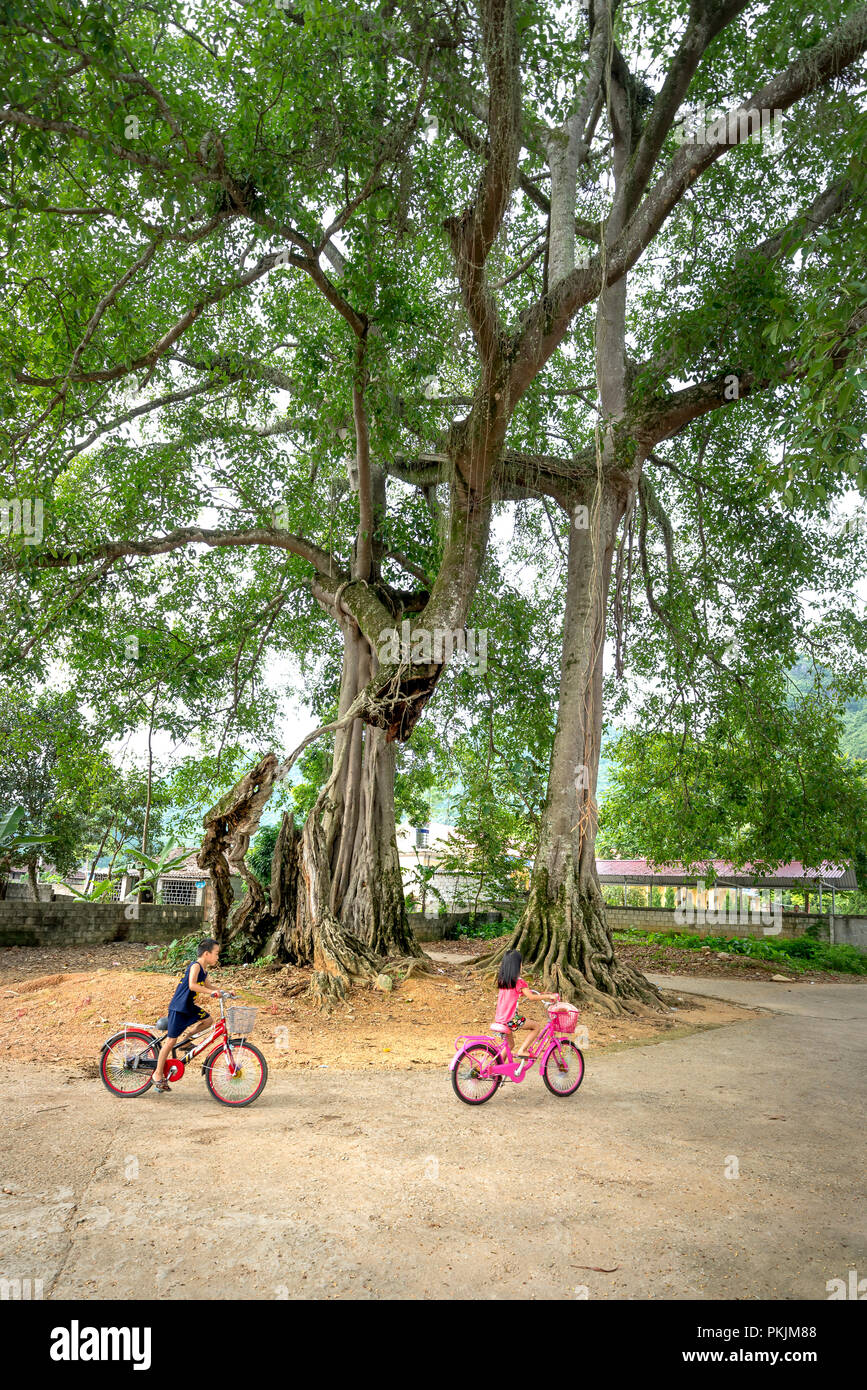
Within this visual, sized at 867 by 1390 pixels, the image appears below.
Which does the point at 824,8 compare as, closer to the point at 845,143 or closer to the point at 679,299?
the point at 679,299

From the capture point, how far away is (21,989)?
358 inches

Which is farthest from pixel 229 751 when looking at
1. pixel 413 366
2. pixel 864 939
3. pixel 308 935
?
pixel 864 939

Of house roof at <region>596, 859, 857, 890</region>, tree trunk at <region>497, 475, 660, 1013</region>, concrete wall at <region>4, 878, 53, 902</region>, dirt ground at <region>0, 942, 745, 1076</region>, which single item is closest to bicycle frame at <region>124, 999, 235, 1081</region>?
dirt ground at <region>0, 942, 745, 1076</region>

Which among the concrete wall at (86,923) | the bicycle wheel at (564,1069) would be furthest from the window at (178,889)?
the bicycle wheel at (564,1069)

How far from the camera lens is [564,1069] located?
234 inches

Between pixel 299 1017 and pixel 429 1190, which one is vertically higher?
pixel 429 1190

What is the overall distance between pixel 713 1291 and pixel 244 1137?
103 inches

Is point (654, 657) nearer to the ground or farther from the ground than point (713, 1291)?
farther from the ground

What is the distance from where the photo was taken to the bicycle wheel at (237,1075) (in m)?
5.43

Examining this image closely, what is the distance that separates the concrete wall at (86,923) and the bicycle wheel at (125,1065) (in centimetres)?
699

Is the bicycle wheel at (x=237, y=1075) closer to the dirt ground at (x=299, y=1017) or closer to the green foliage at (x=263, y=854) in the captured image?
the dirt ground at (x=299, y=1017)

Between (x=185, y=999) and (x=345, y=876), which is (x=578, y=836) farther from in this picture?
(x=185, y=999)

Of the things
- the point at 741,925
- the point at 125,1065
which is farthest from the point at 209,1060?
the point at 741,925

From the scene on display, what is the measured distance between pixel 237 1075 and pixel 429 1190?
192 cm
